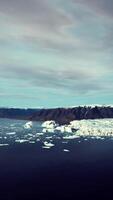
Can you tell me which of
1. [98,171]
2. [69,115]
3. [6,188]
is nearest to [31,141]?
[98,171]

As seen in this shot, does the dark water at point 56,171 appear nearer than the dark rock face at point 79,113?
Yes

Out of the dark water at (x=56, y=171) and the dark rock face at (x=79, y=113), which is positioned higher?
the dark rock face at (x=79, y=113)

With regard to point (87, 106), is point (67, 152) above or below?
below

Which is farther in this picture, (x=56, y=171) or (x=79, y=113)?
(x=79, y=113)

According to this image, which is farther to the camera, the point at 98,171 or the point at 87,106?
the point at 87,106

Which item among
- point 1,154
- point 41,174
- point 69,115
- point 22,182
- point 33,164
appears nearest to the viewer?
point 22,182

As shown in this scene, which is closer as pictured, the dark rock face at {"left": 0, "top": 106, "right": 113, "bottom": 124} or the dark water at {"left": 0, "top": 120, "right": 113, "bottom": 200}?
the dark water at {"left": 0, "top": 120, "right": 113, "bottom": 200}

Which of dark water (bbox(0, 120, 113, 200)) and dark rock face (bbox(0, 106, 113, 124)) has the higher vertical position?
dark rock face (bbox(0, 106, 113, 124))

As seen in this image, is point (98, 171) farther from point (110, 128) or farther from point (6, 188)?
point (110, 128)
